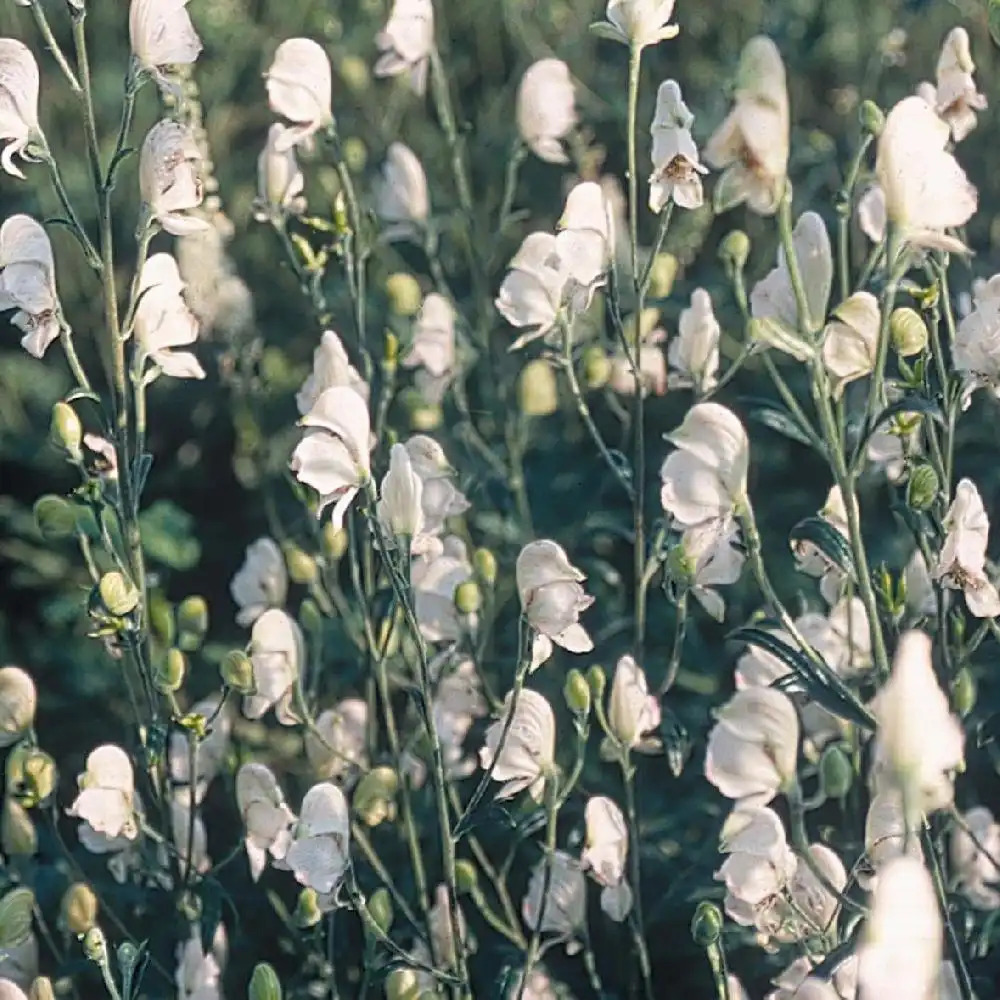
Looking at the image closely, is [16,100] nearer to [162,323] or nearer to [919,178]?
[162,323]

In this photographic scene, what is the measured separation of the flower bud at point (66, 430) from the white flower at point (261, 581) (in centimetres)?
39

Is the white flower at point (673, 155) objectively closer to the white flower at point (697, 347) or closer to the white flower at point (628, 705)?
the white flower at point (697, 347)

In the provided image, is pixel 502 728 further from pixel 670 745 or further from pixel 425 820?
pixel 425 820

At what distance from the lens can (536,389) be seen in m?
2.18

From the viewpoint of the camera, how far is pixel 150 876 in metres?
1.87

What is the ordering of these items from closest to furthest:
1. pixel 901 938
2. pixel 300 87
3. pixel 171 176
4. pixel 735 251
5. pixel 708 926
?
pixel 901 938 < pixel 708 926 < pixel 171 176 < pixel 735 251 < pixel 300 87

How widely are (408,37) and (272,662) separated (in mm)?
907

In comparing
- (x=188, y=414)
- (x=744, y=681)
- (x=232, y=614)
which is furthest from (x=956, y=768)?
(x=188, y=414)

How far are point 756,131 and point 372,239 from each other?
0.82 m

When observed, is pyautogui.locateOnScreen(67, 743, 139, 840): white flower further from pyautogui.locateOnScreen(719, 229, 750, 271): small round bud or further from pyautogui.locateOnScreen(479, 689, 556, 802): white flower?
pyautogui.locateOnScreen(719, 229, 750, 271): small round bud

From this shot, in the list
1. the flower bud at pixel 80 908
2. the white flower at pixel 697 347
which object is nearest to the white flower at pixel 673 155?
the white flower at pixel 697 347

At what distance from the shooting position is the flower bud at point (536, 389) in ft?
7.12

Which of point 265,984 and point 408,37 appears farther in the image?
point 408,37

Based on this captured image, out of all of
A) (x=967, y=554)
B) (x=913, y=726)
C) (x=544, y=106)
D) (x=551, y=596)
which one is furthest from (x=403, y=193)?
(x=913, y=726)
